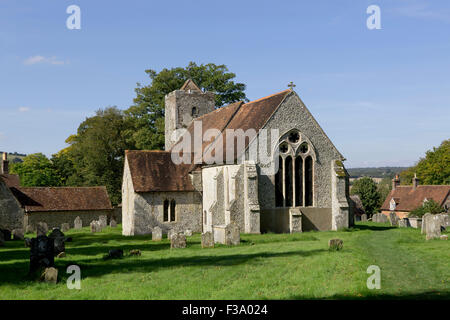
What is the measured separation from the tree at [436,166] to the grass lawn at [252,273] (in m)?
49.3

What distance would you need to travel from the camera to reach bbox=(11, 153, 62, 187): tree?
55156mm

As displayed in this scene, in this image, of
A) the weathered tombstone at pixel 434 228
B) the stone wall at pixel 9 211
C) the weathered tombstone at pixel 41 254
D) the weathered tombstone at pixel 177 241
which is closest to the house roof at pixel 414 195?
the weathered tombstone at pixel 434 228

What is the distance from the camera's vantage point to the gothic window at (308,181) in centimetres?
2742

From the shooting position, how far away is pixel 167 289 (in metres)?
11.2

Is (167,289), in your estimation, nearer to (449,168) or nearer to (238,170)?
(238,170)

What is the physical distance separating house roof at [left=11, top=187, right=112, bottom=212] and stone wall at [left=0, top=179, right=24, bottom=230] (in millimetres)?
991

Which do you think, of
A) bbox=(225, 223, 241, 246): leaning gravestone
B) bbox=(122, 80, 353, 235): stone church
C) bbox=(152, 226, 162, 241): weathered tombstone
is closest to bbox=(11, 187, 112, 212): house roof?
bbox=(122, 80, 353, 235): stone church

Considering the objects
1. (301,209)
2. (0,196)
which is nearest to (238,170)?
(301,209)

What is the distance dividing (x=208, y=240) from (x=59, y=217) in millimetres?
23162

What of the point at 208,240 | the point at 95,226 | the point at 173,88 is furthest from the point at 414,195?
the point at 208,240

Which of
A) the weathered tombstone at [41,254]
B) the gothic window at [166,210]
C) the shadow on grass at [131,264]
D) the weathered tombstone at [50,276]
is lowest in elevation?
the shadow on grass at [131,264]

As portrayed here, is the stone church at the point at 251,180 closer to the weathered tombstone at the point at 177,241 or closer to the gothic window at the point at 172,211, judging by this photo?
the gothic window at the point at 172,211
